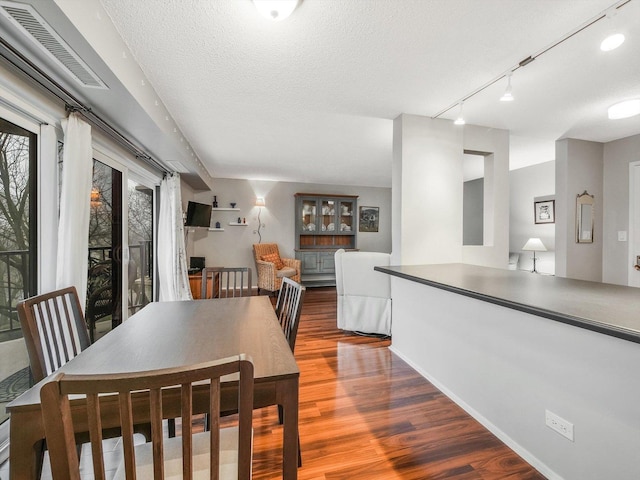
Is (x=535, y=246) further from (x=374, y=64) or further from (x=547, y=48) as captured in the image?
(x=374, y=64)

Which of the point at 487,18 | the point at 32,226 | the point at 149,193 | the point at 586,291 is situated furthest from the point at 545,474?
the point at 149,193

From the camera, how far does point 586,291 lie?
1.57 m

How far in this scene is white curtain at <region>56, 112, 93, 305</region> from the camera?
71.4 inches

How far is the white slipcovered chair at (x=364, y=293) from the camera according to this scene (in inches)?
129

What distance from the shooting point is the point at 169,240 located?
4035 millimetres

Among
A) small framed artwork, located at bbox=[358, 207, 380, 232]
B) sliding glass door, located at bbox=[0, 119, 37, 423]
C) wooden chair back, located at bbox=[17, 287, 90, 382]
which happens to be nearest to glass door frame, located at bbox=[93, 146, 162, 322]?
sliding glass door, located at bbox=[0, 119, 37, 423]

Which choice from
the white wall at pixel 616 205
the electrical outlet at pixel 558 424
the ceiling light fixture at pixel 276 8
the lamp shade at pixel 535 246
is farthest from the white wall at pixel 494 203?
the ceiling light fixture at pixel 276 8

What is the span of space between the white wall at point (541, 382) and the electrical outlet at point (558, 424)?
0.07 ft

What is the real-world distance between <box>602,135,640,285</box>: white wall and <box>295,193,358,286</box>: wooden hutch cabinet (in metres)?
4.13

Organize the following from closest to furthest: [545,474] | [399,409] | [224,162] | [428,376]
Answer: [545,474] → [399,409] → [428,376] → [224,162]

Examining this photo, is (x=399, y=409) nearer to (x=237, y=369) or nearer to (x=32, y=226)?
(x=237, y=369)

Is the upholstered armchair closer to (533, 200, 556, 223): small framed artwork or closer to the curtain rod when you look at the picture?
the curtain rod

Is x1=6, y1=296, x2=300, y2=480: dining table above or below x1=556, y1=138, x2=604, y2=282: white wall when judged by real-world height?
below

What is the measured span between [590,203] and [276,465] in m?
4.48
